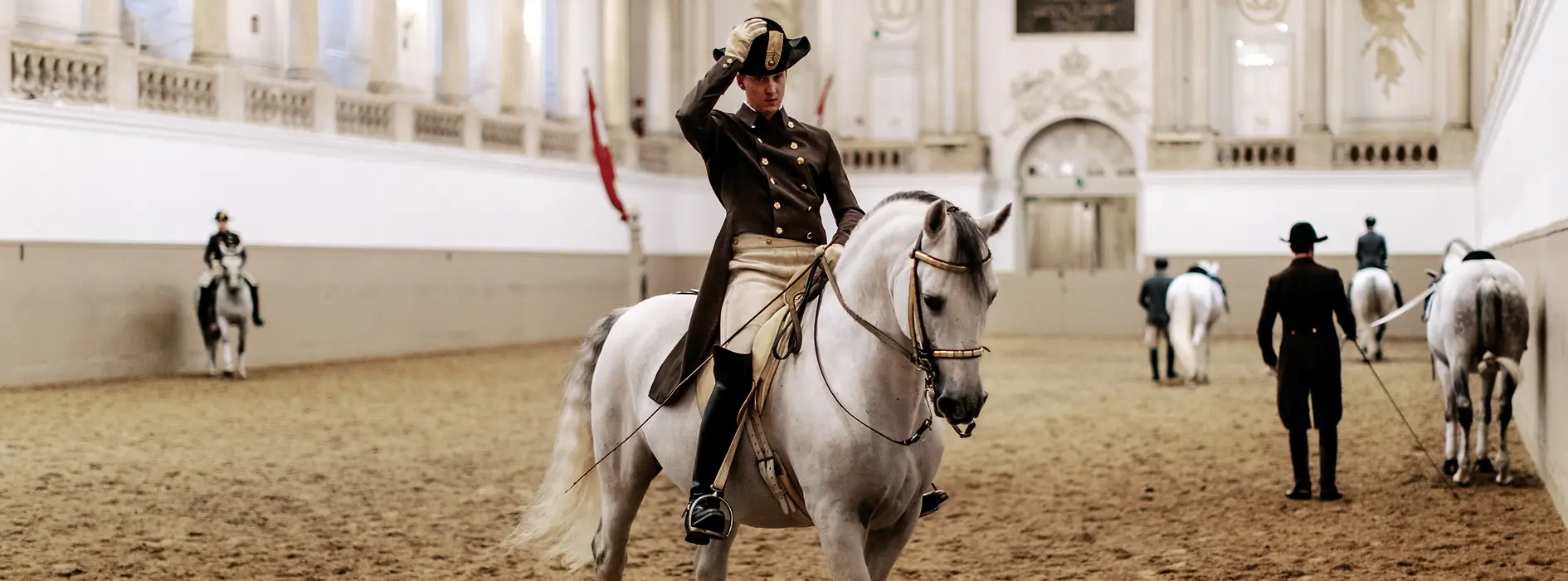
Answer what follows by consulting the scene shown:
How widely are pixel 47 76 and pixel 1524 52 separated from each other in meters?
15.5

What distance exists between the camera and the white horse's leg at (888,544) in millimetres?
4430

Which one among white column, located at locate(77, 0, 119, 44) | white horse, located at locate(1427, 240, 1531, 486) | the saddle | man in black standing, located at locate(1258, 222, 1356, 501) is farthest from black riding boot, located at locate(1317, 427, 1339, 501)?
white column, located at locate(77, 0, 119, 44)

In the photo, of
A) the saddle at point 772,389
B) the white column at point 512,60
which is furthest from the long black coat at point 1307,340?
the white column at point 512,60

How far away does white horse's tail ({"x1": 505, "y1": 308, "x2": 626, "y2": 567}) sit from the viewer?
5.53 metres

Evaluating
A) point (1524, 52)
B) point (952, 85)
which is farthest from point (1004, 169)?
point (1524, 52)

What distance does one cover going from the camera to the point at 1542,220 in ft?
32.4

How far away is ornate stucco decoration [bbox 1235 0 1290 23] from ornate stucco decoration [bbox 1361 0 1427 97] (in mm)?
1695

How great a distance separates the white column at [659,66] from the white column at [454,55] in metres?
7.06

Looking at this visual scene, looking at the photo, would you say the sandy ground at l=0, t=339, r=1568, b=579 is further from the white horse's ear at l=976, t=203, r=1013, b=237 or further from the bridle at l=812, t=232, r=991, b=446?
the white horse's ear at l=976, t=203, r=1013, b=237

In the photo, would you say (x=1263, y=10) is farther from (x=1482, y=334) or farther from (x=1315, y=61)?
(x=1482, y=334)

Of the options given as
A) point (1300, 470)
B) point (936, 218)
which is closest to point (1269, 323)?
point (1300, 470)

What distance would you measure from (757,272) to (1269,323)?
17.1 feet

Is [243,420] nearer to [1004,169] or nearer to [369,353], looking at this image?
[369,353]

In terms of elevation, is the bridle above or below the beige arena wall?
above
